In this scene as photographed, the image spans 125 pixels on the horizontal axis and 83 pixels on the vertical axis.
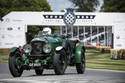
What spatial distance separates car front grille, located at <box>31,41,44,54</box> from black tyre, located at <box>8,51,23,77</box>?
516 mm

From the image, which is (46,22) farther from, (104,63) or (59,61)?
(59,61)

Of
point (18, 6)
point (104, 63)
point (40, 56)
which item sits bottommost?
point (104, 63)

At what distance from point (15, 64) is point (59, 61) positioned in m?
1.38

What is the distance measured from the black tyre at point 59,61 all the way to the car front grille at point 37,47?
58 centimetres

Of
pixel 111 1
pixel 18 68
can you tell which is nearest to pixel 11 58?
pixel 18 68

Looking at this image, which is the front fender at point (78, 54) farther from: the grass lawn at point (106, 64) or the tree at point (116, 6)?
the tree at point (116, 6)

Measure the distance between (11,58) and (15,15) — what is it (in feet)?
98.7

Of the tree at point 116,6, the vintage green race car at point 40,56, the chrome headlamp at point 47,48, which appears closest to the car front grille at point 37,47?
the vintage green race car at point 40,56

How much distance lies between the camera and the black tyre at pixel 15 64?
44.6 feet

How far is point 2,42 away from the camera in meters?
45.6

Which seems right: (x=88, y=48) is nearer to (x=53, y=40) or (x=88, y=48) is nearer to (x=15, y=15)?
(x=15, y=15)

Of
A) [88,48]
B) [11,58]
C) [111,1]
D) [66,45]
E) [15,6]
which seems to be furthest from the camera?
[111,1]

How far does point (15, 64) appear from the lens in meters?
13.8

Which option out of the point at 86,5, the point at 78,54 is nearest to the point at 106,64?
the point at 78,54
